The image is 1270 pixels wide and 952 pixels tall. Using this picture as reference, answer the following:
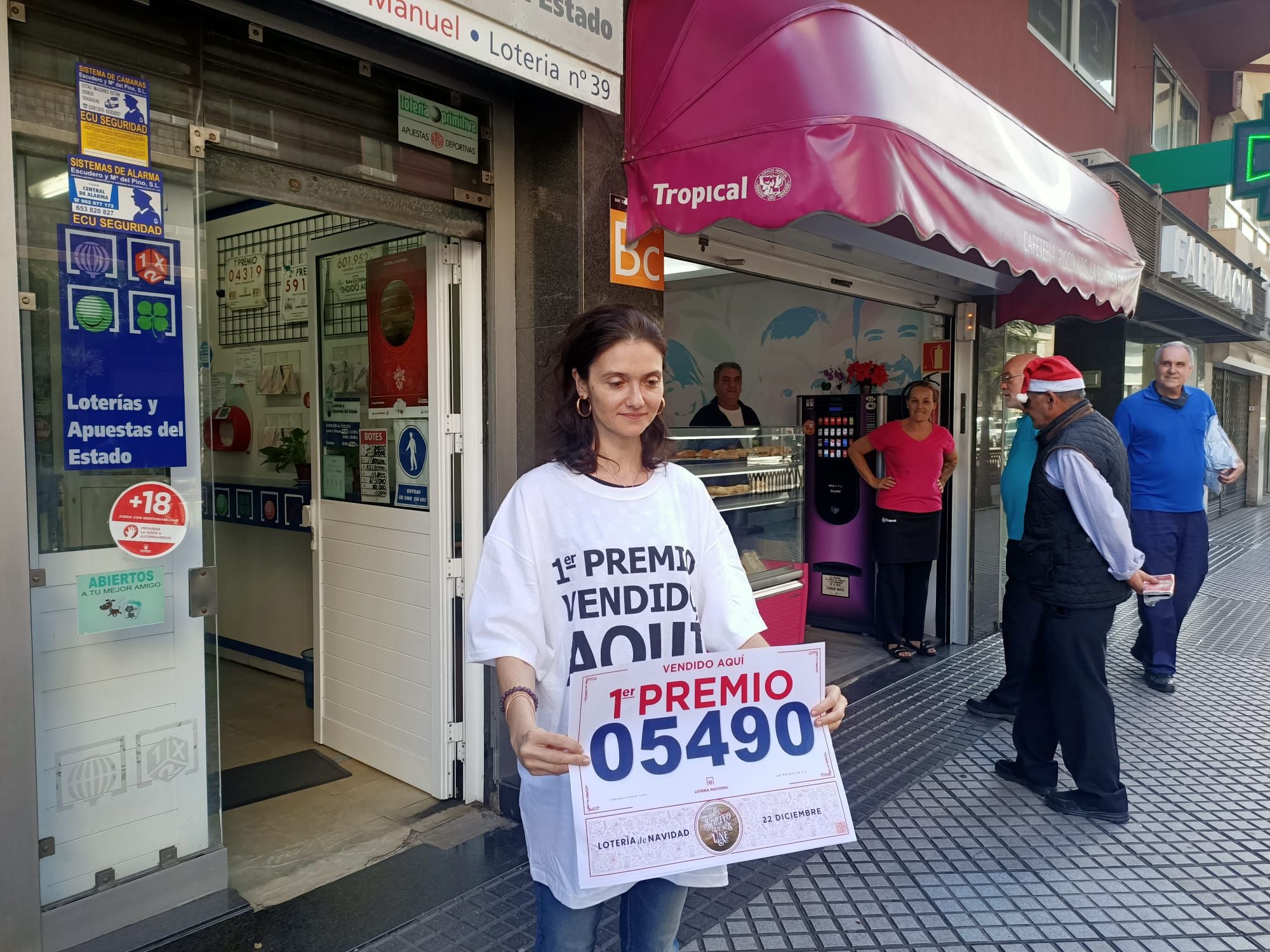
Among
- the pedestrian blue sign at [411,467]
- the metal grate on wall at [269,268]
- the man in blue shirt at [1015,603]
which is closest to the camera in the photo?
the pedestrian blue sign at [411,467]

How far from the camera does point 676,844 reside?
5.23 feet

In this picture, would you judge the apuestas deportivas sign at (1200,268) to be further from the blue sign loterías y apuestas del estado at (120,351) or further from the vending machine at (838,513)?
the blue sign loterías y apuestas del estado at (120,351)

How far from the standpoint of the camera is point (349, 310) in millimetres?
4129

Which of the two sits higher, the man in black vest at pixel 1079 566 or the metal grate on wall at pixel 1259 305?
the metal grate on wall at pixel 1259 305

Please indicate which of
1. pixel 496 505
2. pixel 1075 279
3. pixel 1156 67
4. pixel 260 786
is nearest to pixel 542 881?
pixel 496 505

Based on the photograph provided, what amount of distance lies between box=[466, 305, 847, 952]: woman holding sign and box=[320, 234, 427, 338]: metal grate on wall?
2.15 metres

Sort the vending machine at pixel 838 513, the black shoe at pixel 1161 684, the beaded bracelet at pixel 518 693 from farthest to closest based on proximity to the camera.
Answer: the vending machine at pixel 838 513 → the black shoe at pixel 1161 684 → the beaded bracelet at pixel 518 693

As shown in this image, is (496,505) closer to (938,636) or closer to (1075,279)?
(1075,279)

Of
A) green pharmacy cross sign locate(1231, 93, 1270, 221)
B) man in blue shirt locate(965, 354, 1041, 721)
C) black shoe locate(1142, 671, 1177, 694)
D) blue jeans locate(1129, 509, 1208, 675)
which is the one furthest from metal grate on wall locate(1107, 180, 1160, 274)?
black shoe locate(1142, 671, 1177, 694)

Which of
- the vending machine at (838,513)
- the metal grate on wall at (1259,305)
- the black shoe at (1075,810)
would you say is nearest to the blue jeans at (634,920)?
the black shoe at (1075,810)

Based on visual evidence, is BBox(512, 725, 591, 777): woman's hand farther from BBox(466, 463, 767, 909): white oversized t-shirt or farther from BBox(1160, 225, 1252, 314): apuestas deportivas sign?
BBox(1160, 225, 1252, 314): apuestas deportivas sign

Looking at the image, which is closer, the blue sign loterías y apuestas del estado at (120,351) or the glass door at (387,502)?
the blue sign loterías y apuestas del estado at (120,351)

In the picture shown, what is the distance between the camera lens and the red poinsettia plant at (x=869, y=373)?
6.63 m

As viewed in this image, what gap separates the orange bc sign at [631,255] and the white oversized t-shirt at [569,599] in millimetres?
1847
